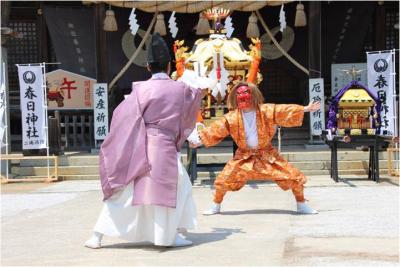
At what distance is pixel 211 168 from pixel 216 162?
71 cm

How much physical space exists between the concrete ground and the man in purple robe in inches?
7.2

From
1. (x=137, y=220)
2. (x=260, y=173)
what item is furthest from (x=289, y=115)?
(x=137, y=220)

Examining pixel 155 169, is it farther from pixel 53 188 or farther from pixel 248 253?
pixel 53 188

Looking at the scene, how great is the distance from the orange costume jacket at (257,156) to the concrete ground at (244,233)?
392mm

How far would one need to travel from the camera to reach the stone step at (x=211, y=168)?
429 inches

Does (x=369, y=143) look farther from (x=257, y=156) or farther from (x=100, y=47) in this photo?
(x=100, y=47)

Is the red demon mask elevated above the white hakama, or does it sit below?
above

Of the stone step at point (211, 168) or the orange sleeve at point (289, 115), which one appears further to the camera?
the stone step at point (211, 168)

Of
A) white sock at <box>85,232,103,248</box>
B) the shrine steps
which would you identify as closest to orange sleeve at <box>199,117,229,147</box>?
white sock at <box>85,232,103,248</box>

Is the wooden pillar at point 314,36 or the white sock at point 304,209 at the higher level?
the wooden pillar at point 314,36

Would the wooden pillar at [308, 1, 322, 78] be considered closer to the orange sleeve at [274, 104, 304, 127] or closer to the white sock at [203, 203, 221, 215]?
the orange sleeve at [274, 104, 304, 127]

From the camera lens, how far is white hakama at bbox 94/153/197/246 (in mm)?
4723

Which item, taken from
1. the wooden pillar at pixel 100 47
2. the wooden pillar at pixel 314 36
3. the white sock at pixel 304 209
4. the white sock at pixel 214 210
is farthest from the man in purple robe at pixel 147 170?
the wooden pillar at pixel 100 47

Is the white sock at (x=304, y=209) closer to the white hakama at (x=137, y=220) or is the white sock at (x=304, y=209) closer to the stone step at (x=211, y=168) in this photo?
the white hakama at (x=137, y=220)
